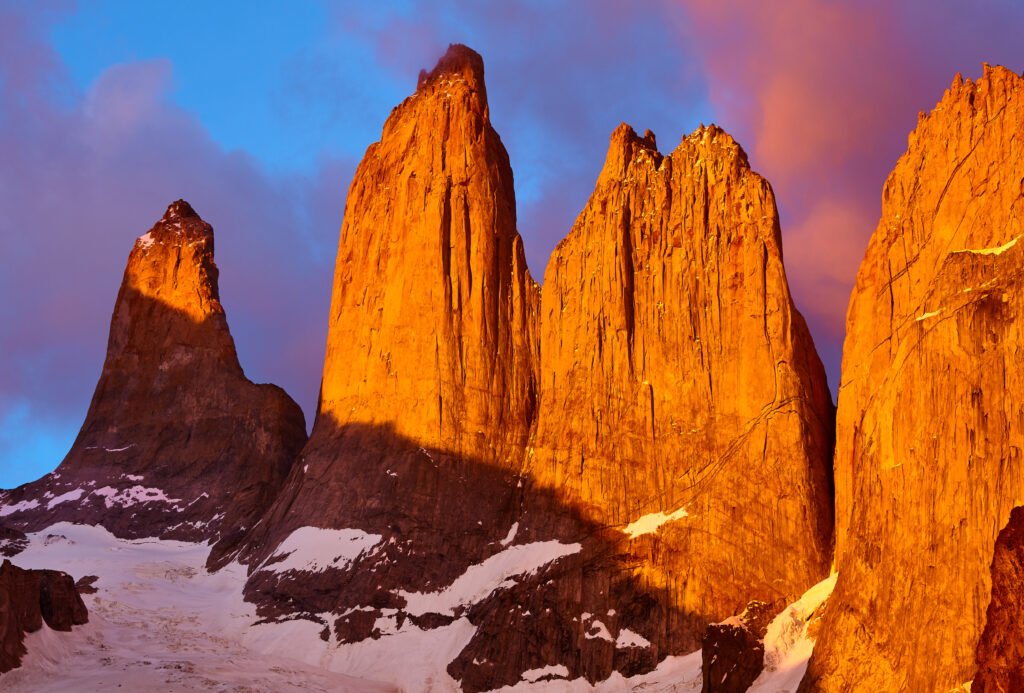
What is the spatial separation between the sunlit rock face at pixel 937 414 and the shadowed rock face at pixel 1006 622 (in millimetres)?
23344

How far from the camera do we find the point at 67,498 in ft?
321

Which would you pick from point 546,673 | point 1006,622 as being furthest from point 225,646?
point 1006,622

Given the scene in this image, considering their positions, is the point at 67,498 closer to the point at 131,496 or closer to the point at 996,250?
the point at 131,496

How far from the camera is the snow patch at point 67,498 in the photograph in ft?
320

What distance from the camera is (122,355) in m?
106

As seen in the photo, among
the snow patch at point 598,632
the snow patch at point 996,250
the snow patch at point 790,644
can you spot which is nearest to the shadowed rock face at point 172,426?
the snow patch at point 598,632

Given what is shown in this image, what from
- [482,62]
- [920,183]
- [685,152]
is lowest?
[920,183]

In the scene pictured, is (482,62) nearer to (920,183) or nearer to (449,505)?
(449,505)

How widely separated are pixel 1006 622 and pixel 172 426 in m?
83.5

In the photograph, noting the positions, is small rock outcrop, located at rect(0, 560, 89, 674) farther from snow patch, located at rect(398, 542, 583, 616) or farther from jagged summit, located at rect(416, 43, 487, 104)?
jagged summit, located at rect(416, 43, 487, 104)

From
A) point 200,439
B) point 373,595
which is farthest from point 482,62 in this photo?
point 373,595

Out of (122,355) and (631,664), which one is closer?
(631,664)

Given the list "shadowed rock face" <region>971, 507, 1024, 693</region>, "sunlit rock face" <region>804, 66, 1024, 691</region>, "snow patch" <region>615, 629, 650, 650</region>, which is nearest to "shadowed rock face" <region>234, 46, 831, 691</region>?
"snow patch" <region>615, 629, 650, 650</region>

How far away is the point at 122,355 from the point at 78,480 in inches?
436
